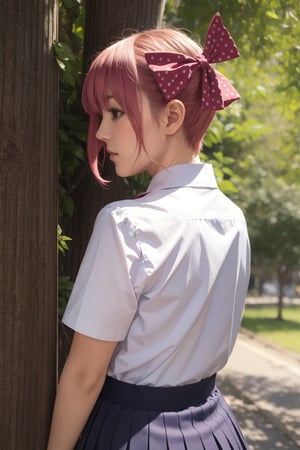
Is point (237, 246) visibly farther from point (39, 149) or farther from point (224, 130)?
point (224, 130)

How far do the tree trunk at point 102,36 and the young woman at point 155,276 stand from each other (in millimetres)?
823

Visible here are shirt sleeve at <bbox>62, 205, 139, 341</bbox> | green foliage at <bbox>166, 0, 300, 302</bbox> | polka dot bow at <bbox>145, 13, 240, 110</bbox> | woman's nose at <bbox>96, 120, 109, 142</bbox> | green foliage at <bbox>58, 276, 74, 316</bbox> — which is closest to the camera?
shirt sleeve at <bbox>62, 205, 139, 341</bbox>

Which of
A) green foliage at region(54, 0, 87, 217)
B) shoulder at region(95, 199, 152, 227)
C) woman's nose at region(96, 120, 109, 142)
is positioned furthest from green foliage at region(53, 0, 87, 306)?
shoulder at region(95, 199, 152, 227)

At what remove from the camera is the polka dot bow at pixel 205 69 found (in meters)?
1.56

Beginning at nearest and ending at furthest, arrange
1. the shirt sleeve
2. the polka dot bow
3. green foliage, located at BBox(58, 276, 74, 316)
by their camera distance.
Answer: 1. the shirt sleeve
2. the polka dot bow
3. green foliage, located at BBox(58, 276, 74, 316)

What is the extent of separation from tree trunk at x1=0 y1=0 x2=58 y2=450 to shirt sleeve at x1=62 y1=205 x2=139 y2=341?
31cm

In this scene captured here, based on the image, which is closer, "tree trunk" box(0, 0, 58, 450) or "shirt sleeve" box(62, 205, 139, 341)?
"shirt sleeve" box(62, 205, 139, 341)

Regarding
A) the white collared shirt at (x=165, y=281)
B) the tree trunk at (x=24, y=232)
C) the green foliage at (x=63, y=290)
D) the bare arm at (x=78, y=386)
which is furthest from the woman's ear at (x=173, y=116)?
the green foliage at (x=63, y=290)

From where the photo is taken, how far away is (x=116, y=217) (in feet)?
4.85

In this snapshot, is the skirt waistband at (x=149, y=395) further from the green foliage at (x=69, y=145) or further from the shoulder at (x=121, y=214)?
→ the green foliage at (x=69, y=145)

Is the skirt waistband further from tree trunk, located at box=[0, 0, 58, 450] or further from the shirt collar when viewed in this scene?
the shirt collar

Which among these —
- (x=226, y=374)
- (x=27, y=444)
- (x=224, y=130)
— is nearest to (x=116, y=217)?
(x=27, y=444)

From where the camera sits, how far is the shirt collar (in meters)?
1.64

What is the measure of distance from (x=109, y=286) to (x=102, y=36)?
1.37 metres
